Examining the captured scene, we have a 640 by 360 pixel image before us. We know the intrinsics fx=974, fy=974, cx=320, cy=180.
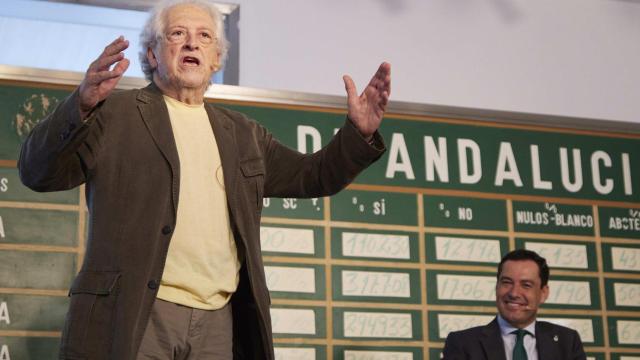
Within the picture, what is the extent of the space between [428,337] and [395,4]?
1535 millimetres

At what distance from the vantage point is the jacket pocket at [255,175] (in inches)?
85.6

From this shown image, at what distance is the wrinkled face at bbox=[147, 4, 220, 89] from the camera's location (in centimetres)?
224

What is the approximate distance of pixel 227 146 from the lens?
2176 millimetres

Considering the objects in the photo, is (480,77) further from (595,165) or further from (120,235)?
(120,235)

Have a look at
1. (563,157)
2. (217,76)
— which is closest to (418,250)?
(563,157)

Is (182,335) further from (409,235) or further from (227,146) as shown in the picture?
(409,235)

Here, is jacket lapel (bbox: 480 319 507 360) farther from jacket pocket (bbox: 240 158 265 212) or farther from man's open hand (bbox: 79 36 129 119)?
man's open hand (bbox: 79 36 129 119)

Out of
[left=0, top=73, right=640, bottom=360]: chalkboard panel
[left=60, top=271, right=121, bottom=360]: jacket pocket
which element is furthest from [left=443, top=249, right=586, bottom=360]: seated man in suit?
[left=60, top=271, right=121, bottom=360]: jacket pocket

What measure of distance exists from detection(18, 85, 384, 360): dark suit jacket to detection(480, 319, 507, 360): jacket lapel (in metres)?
1.60

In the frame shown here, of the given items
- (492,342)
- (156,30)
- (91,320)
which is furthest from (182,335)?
(492,342)

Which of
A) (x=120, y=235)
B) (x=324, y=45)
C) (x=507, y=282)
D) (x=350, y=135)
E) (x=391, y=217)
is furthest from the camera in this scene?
(x=324, y=45)

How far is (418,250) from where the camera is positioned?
159 inches

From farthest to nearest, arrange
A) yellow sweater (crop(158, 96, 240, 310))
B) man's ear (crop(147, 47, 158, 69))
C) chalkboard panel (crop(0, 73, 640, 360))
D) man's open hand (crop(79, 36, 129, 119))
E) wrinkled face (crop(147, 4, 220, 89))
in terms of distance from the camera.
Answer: chalkboard panel (crop(0, 73, 640, 360))
man's ear (crop(147, 47, 158, 69))
wrinkled face (crop(147, 4, 220, 89))
yellow sweater (crop(158, 96, 240, 310))
man's open hand (crop(79, 36, 129, 119))

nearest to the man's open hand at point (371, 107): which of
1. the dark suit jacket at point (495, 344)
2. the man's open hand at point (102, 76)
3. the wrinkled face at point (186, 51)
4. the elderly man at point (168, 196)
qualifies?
the elderly man at point (168, 196)
